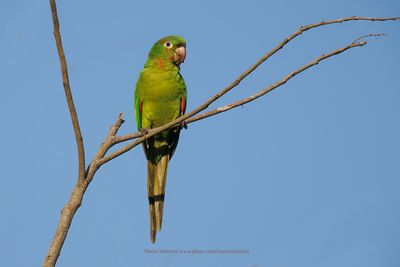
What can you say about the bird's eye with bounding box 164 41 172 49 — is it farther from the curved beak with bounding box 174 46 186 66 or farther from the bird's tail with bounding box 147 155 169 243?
the bird's tail with bounding box 147 155 169 243

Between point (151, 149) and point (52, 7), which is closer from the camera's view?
point (52, 7)

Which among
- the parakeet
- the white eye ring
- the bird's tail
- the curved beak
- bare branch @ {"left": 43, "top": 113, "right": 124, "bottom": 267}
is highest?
the white eye ring

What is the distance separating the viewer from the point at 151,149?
20.1 feet

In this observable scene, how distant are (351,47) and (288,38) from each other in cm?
43

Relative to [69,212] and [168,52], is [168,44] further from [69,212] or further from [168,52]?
[69,212]

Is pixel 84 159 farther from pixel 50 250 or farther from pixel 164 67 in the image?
pixel 164 67

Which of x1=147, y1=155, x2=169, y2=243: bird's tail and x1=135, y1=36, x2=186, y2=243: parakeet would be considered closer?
x1=147, y1=155, x2=169, y2=243: bird's tail

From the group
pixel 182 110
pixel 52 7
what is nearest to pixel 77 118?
pixel 52 7

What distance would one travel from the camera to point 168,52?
6.23m

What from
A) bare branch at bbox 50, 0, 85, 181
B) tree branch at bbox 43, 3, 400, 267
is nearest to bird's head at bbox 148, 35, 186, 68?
tree branch at bbox 43, 3, 400, 267

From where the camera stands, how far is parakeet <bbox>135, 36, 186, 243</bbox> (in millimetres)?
6016

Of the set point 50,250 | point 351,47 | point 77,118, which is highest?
point 351,47

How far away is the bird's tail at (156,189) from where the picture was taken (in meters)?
5.06

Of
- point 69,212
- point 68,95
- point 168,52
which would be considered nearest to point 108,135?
point 68,95
